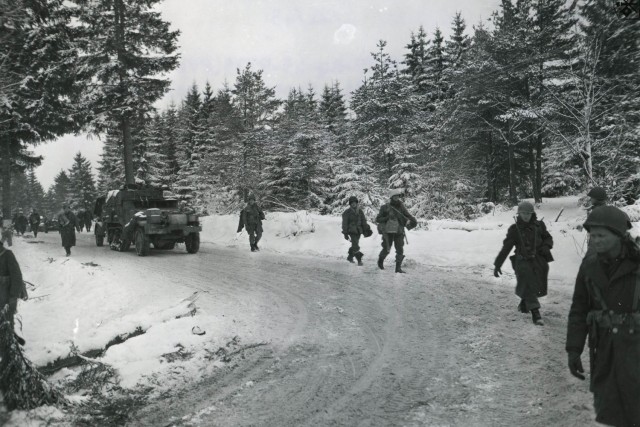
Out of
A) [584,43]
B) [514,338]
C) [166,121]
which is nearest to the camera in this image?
[514,338]

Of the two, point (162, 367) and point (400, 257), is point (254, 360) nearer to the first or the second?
point (162, 367)

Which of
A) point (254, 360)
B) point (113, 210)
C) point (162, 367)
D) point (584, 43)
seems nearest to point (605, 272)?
point (254, 360)

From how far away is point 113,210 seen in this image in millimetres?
16734

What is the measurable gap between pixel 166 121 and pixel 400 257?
47574mm

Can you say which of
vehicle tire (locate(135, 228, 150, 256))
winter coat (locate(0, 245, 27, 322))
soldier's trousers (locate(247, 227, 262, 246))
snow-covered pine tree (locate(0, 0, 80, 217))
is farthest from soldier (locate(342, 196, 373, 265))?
snow-covered pine tree (locate(0, 0, 80, 217))

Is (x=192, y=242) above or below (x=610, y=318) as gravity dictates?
below

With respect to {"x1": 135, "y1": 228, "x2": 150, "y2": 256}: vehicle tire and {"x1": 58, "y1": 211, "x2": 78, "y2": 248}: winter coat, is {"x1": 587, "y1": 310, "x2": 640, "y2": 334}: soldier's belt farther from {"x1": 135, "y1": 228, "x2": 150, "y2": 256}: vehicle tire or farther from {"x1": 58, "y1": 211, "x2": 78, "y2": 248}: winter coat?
{"x1": 58, "y1": 211, "x2": 78, "y2": 248}: winter coat

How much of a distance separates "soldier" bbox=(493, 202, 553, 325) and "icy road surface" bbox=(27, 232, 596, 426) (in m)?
0.42

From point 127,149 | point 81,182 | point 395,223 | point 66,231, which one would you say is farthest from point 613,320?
point 81,182

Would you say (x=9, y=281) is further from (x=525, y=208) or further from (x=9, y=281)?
(x=525, y=208)

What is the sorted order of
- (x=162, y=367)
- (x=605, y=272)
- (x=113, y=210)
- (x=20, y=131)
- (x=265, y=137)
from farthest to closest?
A: (x=265, y=137), (x=20, y=131), (x=113, y=210), (x=162, y=367), (x=605, y=272)

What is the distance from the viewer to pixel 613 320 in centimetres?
262

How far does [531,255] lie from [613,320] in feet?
12.1

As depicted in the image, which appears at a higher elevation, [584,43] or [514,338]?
[584,43]
